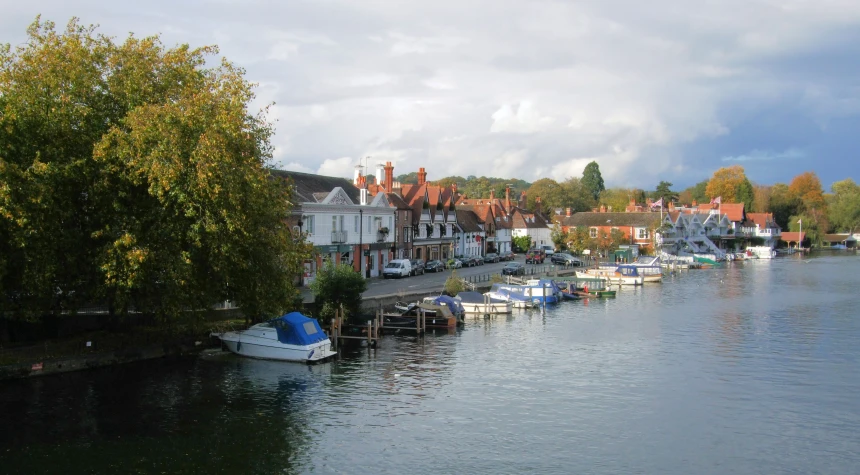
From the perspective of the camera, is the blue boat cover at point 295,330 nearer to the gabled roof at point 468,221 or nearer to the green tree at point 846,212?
the gabled roof at point 468,221

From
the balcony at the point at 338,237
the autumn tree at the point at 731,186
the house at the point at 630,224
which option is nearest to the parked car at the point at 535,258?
the house at the point at 630,224

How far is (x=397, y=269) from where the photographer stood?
66.1 m

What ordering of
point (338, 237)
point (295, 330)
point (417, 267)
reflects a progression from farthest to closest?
point (417, 267) → point (338, 237) → point (295, 330)

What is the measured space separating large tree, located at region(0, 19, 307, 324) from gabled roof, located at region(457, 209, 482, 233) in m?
62.1

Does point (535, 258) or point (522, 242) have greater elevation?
point (522, 242)

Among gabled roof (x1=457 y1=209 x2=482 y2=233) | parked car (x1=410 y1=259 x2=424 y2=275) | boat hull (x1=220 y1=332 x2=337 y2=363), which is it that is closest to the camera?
boat hull (x1=220 y1=332 x2=337 y2=363)

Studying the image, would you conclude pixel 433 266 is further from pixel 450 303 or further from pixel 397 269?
pixel 450 303

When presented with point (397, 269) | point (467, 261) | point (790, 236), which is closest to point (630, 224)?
point (467, 261)

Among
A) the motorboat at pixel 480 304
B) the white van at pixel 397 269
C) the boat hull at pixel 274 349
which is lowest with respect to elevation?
the boat hull at pixel 274 349

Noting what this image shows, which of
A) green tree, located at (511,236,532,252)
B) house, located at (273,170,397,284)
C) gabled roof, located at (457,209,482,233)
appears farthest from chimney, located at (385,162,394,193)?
green tree, located at (511,236,532,252)

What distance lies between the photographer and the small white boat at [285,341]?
35188mm

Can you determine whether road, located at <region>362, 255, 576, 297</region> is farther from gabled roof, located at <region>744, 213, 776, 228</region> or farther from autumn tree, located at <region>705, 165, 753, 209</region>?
autumn tree, located at <region>705, 165, 753, 209</region>

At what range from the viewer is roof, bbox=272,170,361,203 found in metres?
57.1

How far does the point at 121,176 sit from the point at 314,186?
104 ft
